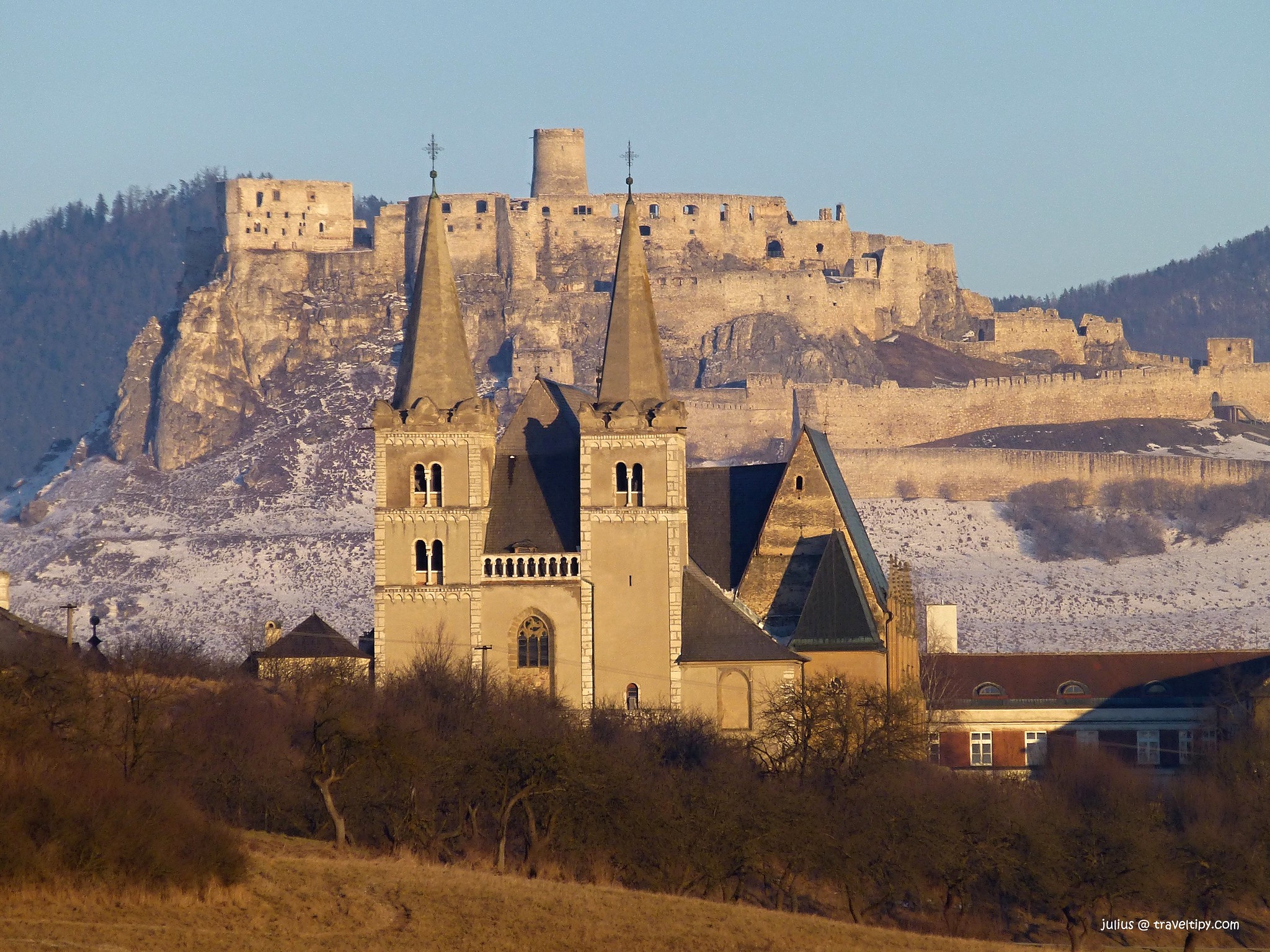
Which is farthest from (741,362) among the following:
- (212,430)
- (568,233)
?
(212,430)

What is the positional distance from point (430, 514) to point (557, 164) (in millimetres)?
78025

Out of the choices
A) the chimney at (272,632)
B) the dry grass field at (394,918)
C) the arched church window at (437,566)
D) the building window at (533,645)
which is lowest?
the dry grass field at (394,918)

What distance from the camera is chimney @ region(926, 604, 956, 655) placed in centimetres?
6991

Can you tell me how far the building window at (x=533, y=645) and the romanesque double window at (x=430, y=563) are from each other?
198 centimetres

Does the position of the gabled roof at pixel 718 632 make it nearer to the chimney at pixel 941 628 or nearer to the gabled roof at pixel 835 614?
the gabled roof at pixel 835 614

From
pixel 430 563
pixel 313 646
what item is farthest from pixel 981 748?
pixel 313 646

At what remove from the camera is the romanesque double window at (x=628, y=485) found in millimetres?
54688

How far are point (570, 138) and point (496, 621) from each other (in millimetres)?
79365

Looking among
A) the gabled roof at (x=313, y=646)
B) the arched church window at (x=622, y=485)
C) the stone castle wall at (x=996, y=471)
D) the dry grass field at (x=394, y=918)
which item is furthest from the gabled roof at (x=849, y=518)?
the stone castle wall at (x=996, y=471)

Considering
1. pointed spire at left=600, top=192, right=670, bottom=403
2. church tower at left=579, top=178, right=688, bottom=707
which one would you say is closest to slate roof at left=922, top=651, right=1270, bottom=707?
church tower at left=579, top=178, right=688, bottom=707

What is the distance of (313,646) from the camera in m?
56.7

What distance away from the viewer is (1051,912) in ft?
148

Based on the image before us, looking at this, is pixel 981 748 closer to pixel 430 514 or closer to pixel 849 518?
pixel 849 518

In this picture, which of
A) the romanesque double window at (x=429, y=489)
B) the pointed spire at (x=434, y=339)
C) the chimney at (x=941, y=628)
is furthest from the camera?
the chimney at (x=941, y=628)
